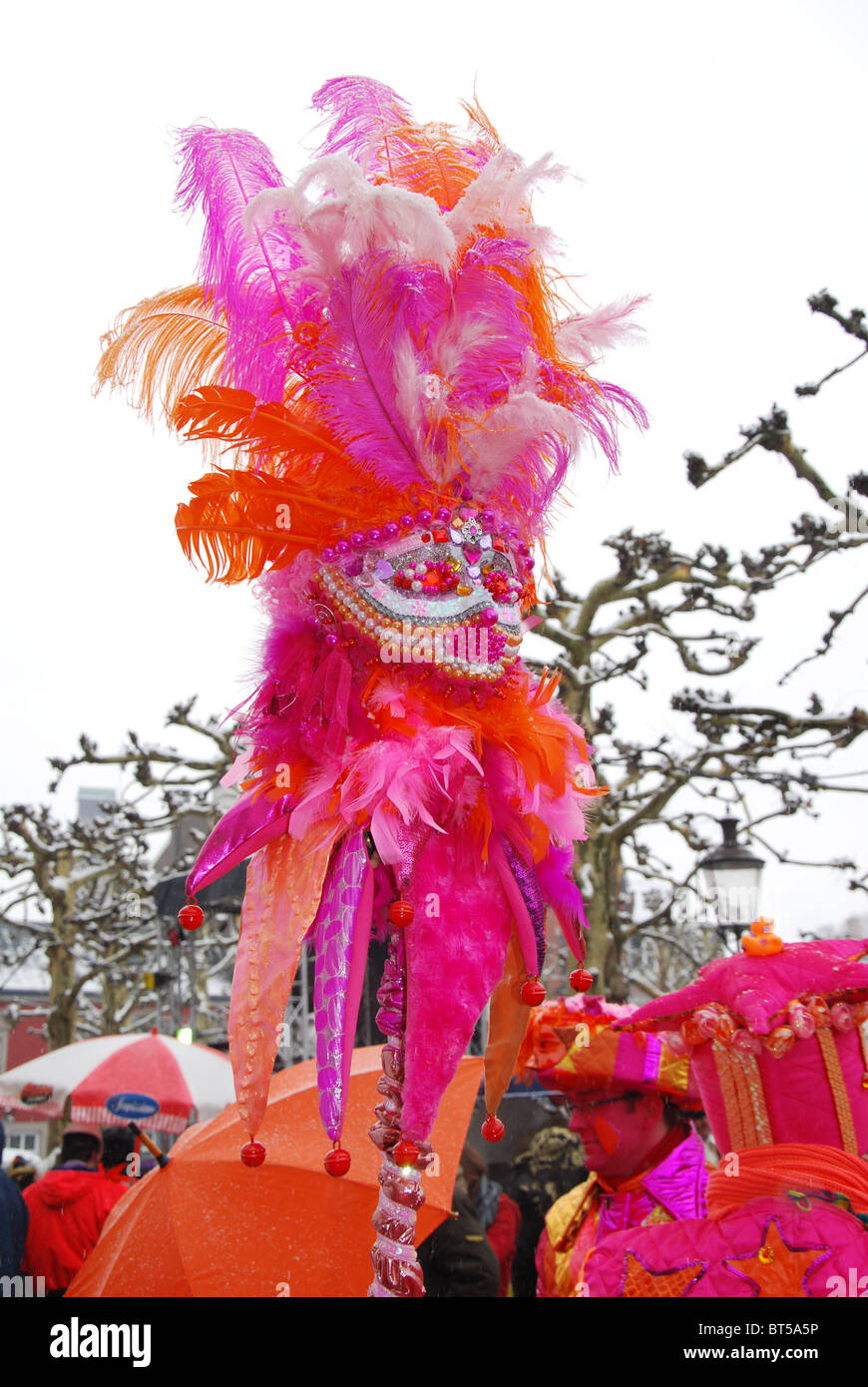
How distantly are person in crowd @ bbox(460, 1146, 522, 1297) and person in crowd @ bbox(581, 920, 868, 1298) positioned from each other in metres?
1.58

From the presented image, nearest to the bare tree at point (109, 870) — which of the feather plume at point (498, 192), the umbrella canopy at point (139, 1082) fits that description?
the umbrella canopy at point (139, 1082)

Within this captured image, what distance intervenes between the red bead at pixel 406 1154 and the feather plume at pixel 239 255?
1377 mm

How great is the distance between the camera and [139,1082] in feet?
14.3

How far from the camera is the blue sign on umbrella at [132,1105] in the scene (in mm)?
4156

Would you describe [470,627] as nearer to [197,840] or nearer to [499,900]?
[499,900]

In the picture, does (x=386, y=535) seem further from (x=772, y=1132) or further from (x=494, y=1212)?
(x=494, y=1212)

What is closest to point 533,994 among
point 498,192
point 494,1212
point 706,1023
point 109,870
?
point 706,1023

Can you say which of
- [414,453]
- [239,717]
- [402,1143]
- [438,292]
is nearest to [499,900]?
[402,1143]

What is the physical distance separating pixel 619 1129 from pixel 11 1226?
187cm

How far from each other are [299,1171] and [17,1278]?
1.37 meters

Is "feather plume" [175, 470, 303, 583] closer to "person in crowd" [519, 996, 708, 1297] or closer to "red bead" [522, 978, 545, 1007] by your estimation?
"red bead" [522, 978, 545, 1007]
